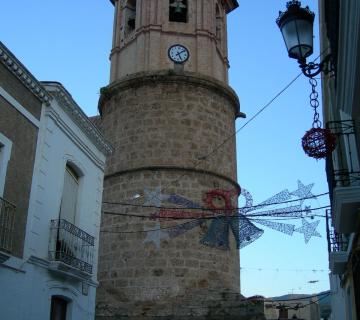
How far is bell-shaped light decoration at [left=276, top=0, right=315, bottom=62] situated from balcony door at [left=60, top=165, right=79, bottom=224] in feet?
18.6

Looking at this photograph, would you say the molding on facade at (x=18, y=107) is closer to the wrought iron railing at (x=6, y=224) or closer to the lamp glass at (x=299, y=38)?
the wrought iron railing at (x=6, y=224)

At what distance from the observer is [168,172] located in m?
14.3

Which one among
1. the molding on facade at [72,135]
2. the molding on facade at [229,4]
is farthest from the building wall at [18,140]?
the molding on facade at [229,4]

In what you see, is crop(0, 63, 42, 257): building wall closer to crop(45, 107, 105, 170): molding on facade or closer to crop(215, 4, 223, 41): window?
crop(45, 107, 105, 170): molding on facade

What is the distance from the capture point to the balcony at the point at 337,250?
848 centimetres

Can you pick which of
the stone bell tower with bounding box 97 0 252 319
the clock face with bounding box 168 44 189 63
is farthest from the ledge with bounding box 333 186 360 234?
the clock face with bounding box 168 44 189 63

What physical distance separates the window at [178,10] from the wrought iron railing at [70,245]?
962 cm

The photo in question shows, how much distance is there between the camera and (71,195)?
9836 millimetres

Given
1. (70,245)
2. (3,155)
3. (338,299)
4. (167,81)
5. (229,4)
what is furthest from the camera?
(229,4)

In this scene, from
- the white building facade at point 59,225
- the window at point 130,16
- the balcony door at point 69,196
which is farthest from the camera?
the window at point 130,16

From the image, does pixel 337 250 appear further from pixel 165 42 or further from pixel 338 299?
pixel 165 42

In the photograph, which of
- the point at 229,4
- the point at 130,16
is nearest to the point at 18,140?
the point at 130,16

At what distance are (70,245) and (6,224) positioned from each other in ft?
6.20

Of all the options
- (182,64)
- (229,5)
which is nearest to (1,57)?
(182,64)
